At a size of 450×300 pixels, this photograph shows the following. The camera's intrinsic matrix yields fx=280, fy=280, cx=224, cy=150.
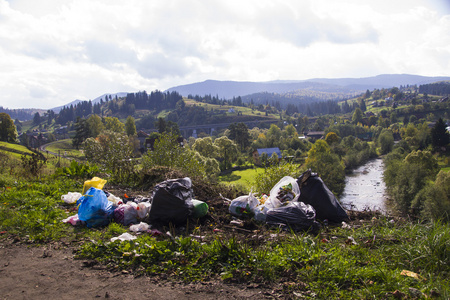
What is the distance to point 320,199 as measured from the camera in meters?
6.00

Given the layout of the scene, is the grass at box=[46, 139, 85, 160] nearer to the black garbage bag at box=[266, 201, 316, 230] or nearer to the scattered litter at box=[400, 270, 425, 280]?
the black garbage bag at box=[266, 201, 316, 230]

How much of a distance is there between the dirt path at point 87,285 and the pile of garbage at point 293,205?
2.26m

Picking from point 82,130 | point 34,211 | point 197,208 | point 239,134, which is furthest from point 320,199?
point 239,134

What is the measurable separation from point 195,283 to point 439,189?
1306 inches

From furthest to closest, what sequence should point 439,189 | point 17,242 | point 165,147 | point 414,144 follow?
1. point 414,144
2. point 439,189
3. point 165,147
4. point 17,242

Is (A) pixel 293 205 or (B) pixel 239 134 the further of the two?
(B) pixel 239 134

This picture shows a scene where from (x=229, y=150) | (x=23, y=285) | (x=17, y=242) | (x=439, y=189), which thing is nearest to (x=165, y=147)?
(x=17, y=242)

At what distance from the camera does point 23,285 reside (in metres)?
3.36

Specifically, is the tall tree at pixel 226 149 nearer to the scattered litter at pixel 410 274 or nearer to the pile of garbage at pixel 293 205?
the pile of garbage at pixel 293 205

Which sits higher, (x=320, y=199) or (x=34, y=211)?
(x=34, y=211)

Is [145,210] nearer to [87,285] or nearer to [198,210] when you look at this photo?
[198,210]

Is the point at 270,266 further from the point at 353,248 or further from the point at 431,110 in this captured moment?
the point at 431,110

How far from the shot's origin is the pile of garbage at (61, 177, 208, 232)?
17.9 ft

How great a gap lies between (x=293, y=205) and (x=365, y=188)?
43.1m
